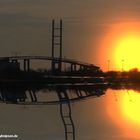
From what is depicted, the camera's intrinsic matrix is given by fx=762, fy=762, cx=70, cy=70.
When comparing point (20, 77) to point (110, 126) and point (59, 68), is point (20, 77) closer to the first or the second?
point (59, 68)

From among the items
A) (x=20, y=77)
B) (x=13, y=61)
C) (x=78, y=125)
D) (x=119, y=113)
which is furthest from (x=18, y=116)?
(x=13, y=61)

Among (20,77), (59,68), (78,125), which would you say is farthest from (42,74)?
(78,125)

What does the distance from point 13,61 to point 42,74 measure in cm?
215

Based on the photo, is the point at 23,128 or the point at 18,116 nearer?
the point at 23,128

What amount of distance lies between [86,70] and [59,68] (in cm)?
179

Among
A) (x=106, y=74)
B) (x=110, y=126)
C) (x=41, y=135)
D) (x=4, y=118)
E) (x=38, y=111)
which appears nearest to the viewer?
(x=41, y=135)

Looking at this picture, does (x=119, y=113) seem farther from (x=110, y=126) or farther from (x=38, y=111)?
(x=110, y=126)

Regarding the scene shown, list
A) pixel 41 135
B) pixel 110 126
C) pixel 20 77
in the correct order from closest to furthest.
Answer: pixel 41 135, pixel 110 126, pixel 20 77

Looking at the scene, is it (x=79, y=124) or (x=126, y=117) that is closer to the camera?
(x=79, y=124)

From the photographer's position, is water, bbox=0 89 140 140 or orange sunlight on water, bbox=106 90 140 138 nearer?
water, bbox=0 89 140 140

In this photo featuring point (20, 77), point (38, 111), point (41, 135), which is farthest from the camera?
point (20, 77)

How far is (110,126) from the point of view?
42.8 feet

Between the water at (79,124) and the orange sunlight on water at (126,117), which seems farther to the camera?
the orange sunlight on water at (126,117)

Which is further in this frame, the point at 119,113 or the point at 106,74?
the point at 106,74
